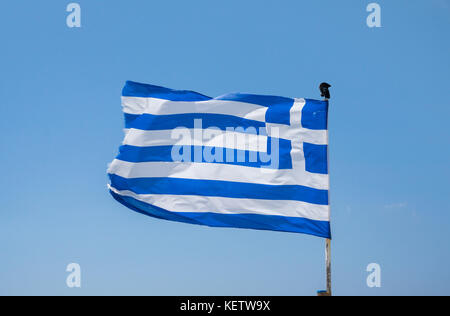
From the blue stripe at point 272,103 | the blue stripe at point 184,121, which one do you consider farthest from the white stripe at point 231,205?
the blue stripe at point 272,103

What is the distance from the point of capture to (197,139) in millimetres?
24969

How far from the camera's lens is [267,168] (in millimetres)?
24562

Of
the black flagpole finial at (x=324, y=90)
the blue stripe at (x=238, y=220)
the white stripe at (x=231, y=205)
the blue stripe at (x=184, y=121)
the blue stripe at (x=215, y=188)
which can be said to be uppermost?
the black flagpole finial at (x=324, y=90)

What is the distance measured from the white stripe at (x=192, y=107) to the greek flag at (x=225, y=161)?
0.11 ft

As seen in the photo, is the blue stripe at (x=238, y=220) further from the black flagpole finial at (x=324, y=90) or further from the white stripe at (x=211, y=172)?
the black flagpole finial at (x=324, y=90)

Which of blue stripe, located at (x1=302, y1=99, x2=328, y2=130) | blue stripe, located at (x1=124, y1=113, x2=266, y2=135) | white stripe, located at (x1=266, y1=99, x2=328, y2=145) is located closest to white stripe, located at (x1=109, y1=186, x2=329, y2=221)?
white stripe, located at (x1=266, y1=99, x2=328, y2=145)

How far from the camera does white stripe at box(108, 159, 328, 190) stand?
24.3m

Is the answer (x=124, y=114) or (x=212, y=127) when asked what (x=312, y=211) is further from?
(x=124, y=114)

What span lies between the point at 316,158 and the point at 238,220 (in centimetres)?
325

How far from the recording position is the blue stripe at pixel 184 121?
24.9 m

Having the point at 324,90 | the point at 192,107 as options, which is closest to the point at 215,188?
the point at 192,107

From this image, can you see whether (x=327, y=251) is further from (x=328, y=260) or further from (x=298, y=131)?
(x=298, y=131)

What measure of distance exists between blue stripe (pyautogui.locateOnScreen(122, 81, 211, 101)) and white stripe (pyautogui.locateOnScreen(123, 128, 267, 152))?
1.09 meters

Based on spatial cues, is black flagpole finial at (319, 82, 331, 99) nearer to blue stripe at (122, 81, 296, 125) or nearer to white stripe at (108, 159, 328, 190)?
blue stripe at (122, 81, 296, 125)
